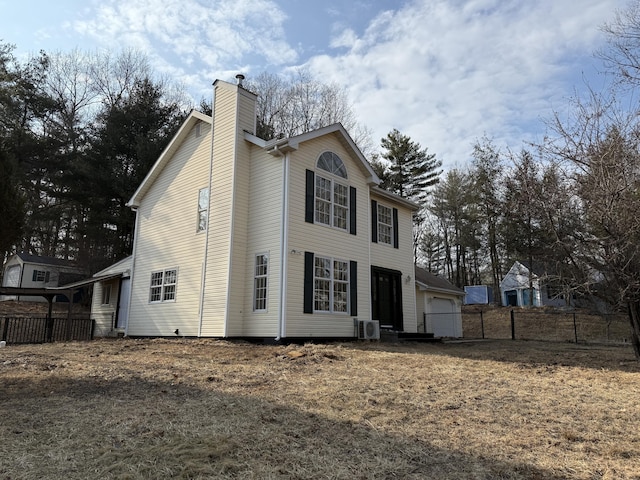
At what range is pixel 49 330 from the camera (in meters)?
15.2

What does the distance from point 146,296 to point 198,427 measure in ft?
40.7

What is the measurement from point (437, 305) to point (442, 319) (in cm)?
62

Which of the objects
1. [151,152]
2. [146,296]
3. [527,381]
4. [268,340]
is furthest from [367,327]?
[151,152]

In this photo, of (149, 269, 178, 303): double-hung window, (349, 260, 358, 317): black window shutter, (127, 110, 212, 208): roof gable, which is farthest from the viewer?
(127, 110, 212, 208): roof gable

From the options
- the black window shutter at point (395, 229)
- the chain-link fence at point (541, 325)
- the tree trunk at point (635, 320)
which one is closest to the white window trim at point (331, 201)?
the black window shutter at point (395, 229)

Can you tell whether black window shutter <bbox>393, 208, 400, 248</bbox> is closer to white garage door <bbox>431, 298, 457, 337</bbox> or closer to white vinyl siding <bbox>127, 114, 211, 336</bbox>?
white garage door <bbox>431, 298, 457, 337</bbox>

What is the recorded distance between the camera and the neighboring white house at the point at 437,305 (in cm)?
1833

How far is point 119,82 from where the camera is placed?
102 feet

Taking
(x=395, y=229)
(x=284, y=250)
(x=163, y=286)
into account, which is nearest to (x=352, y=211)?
(x=395, y=229)

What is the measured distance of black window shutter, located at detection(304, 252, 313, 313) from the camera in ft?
40.1

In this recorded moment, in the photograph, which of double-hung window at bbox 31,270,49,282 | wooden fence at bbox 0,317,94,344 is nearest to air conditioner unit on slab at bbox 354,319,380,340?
wooden fence at bbox 0,317,94,344

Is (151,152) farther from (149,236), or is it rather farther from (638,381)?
(638,381)

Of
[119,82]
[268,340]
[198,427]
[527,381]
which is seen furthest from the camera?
[119,82]

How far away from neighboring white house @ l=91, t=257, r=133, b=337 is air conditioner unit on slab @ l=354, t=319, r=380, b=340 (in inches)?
357
